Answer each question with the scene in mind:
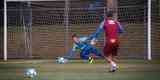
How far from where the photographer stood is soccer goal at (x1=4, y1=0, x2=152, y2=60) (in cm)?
2109

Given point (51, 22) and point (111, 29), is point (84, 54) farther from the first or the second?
point (111, 29)

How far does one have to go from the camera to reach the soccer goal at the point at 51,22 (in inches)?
830

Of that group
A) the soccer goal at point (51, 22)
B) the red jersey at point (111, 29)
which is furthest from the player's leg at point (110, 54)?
the soccer goal at point (51, 22)

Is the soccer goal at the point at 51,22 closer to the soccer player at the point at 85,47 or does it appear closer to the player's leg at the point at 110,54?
the soccer player at the point at 85,47

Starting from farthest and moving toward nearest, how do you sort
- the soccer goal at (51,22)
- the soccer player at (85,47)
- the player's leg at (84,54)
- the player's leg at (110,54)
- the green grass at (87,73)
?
the soccer goal at (51,22), the player's leg at (84,54), the soccer player at (85,47), the player's leg at (110,54), the green grass at (87,73)

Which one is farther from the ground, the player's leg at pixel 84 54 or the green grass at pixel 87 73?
the player's leg at pixel 84 54

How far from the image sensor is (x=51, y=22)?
21.4 metres

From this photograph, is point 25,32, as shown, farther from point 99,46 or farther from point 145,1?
point 145,1

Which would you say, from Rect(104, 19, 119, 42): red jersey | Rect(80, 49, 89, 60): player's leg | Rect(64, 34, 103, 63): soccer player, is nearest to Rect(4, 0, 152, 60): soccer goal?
Rect(80, 49, 89, 60): player's leg

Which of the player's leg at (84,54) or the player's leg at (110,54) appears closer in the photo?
the player's leg at (110,54)

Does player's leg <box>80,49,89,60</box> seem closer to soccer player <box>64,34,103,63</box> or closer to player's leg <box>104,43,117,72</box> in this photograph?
soccer player <box>64,34,103,63</box>

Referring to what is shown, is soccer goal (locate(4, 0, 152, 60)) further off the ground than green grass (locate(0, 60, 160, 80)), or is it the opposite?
soccer goal (locate(4, 0, 152, 60))

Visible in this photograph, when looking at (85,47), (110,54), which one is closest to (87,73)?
(110,54)

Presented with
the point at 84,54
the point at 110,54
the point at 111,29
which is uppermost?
the point at 111,29
